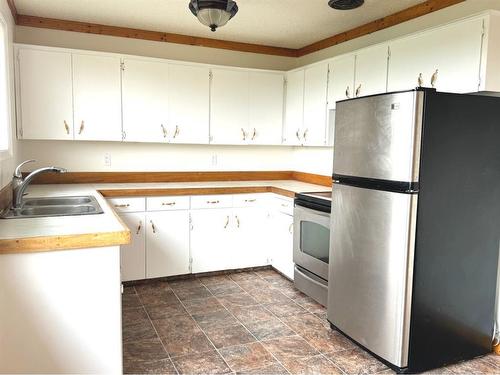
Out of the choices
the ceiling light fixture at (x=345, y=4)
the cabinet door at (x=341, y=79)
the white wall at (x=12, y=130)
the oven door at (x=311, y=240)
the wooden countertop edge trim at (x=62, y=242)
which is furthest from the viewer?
the cabinet door at (x=341, y=79)

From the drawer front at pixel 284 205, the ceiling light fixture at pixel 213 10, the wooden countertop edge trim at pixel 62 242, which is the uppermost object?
the ceiling light fixture at pixel 213 10

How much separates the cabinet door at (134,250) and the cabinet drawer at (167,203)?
12cm

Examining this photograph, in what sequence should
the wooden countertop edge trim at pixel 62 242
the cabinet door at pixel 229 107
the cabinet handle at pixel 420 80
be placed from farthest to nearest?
the cabinet door at pixel 229 107 < the cabinet handle at pixel 420 80 < the wooden countertop edge trim at pixel 62 242

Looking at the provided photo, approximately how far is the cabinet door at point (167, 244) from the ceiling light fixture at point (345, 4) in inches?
83.2

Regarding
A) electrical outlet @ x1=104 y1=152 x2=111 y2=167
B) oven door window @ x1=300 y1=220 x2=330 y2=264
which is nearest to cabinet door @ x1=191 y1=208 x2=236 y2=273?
oven door window @ x1=300 y1=220 x2=330 y2=264

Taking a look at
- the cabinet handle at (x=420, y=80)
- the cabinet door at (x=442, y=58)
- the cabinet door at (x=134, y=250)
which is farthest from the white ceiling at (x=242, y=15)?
the cabinet door at (x=134, y=250)

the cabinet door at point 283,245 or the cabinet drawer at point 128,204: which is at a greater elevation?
the cabinet drawer at point 128,204

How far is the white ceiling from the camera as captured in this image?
317 centimetres

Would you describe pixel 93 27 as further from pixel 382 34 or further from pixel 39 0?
pixel 382 34

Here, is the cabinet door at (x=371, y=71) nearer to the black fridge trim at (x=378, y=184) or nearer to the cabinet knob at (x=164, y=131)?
the black fridge trim at (x=378, y=184)

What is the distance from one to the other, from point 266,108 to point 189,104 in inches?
33.1

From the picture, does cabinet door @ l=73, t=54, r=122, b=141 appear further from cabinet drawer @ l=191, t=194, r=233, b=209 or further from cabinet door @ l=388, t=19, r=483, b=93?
cabinet door @ l=388, t=19, r=483, b=93

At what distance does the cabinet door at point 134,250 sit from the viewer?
355 cm

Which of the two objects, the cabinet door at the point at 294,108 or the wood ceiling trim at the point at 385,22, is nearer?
the wood ceiling trim at the point at 385,22
